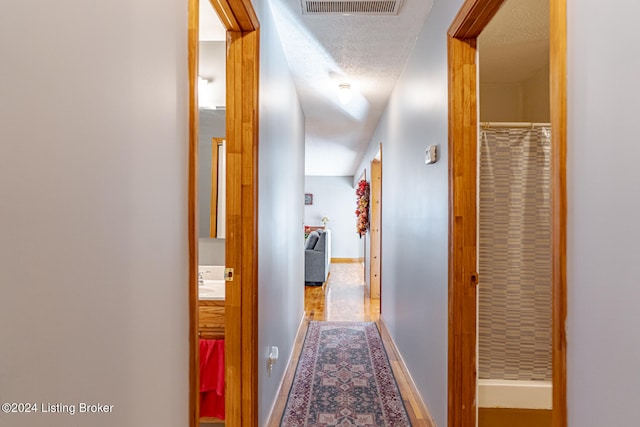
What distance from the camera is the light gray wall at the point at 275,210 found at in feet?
6.56

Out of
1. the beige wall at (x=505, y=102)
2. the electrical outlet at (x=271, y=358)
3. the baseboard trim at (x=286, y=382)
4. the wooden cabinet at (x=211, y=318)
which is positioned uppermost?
the beige wall at (x=505, y=102)

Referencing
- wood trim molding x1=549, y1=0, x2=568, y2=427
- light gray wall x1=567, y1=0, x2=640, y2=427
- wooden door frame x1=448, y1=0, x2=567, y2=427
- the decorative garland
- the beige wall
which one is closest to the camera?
light gray wall x1=567, y1=0, x2=640, y2=427

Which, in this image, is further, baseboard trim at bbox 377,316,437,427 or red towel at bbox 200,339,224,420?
baseboard trim at bbox 377,316,437,427

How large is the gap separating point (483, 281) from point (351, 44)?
191cm

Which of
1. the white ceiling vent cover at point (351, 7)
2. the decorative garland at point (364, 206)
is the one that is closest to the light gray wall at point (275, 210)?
the white ceiling vent cover at point (351, 7)

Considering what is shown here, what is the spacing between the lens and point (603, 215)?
755 millimetres

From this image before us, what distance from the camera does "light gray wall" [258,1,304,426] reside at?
2.00 m

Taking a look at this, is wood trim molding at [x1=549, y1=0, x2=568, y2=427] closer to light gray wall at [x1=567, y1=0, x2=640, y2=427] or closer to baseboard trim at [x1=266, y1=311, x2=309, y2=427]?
light gray wall at [x1=567, y1=0, x2=640, y2=427]

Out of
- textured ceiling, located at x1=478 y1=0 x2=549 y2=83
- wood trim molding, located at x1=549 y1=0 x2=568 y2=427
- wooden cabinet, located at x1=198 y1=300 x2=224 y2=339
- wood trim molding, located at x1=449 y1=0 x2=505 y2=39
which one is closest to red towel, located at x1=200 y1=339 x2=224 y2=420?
wooden cabinet, located at x1=198 y1=300 x2=224 y2=339

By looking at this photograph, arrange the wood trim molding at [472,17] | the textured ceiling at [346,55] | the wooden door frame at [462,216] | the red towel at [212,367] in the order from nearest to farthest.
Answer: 1. the wood trim molding at [472,17]
2. the wooden door frame at [462,216]
3. the red towel at [212,367]
4. the textured ceiling at [346,55]

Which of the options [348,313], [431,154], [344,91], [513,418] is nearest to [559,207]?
[431,154]

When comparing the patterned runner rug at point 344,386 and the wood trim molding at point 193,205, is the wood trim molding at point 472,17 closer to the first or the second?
the wood trim molding at point 193,205

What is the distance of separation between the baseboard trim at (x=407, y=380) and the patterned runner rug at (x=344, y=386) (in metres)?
0.06

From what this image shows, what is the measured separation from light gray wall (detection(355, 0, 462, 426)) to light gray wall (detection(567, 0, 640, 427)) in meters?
1.03
